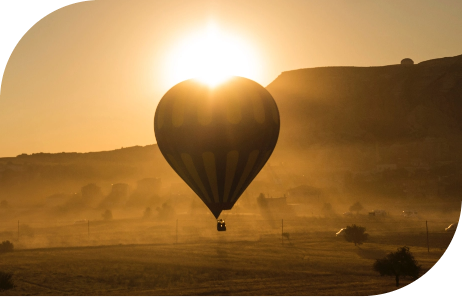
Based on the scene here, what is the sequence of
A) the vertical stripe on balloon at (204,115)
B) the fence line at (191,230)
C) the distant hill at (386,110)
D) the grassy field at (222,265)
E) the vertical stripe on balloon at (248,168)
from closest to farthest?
the vertical stripe on balloon at (204,115), the vertical stripe on balloon at (248,168), the grassy field at (222,265), the fence line at (191,230), the distant hill at (386,110)

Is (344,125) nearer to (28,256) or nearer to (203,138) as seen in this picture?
(28,256)

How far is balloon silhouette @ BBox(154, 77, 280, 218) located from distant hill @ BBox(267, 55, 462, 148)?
137 m

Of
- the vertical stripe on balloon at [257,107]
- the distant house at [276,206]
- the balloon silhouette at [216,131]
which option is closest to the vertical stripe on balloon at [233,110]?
the balloon silhouette at [216,131]

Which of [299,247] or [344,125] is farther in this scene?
[344,125]

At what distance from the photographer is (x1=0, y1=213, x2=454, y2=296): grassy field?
3681 cm

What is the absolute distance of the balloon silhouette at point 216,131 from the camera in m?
25.8

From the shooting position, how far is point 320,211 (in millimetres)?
99500

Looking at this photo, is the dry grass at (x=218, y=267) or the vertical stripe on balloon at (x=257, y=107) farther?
the dry grass at (x=218, y=267)

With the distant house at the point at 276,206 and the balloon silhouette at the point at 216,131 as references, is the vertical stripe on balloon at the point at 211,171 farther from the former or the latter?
the distant house at the point at 276,206

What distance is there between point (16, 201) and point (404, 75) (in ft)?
442

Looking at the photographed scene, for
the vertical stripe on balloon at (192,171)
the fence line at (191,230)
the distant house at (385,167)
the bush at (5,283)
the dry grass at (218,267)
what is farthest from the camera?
the distant house at (385,167)

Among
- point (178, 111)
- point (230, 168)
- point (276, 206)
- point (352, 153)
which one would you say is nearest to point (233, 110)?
point (178, 111)

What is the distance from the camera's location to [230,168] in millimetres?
26438

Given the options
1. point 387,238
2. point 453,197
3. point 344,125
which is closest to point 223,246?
point 387,238
